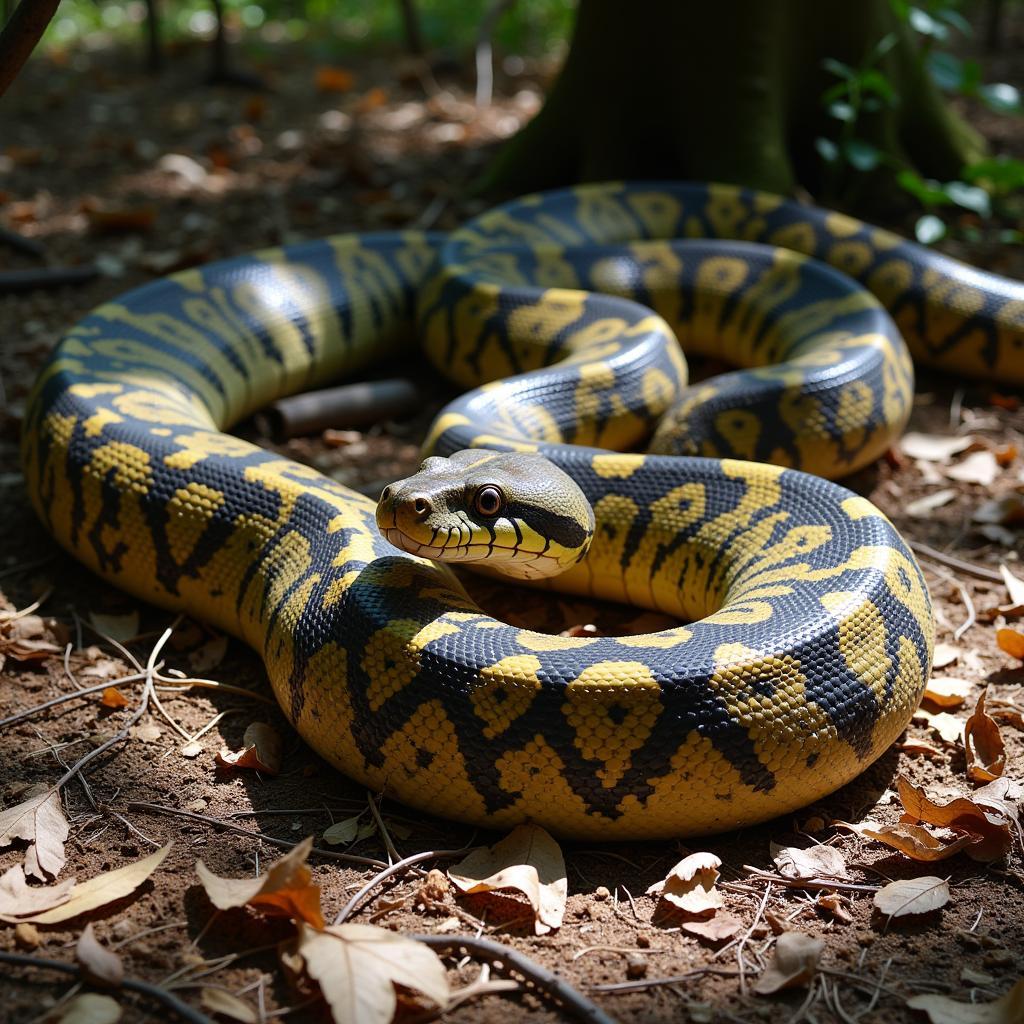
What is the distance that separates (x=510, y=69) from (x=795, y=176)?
210 inches

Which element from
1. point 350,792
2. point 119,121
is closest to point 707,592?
point 350,792

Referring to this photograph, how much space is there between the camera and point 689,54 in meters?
8.41

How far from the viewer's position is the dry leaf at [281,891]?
316cm

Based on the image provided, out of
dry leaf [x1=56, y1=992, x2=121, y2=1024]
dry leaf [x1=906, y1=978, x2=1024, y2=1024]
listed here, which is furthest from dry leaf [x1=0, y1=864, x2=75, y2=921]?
dry leaf [x1=906, y1=978, x2=1024, y2=1024]

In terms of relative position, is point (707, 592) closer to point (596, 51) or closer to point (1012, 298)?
point (1012, 298)

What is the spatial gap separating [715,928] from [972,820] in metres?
1.02

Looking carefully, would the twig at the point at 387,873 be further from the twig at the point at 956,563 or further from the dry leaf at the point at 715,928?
the twig at the point at 956,563

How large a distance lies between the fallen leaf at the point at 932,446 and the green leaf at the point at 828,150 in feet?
8.64

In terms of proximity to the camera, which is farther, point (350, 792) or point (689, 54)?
point (689, 54)

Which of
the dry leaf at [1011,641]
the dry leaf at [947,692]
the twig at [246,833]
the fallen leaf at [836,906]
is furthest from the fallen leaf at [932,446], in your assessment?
the twig at [246,833]

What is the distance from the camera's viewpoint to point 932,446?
6.53 m

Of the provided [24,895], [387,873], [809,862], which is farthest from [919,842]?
[24,895]

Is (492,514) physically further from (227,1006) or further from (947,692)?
(947,692)

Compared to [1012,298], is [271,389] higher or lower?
lower
